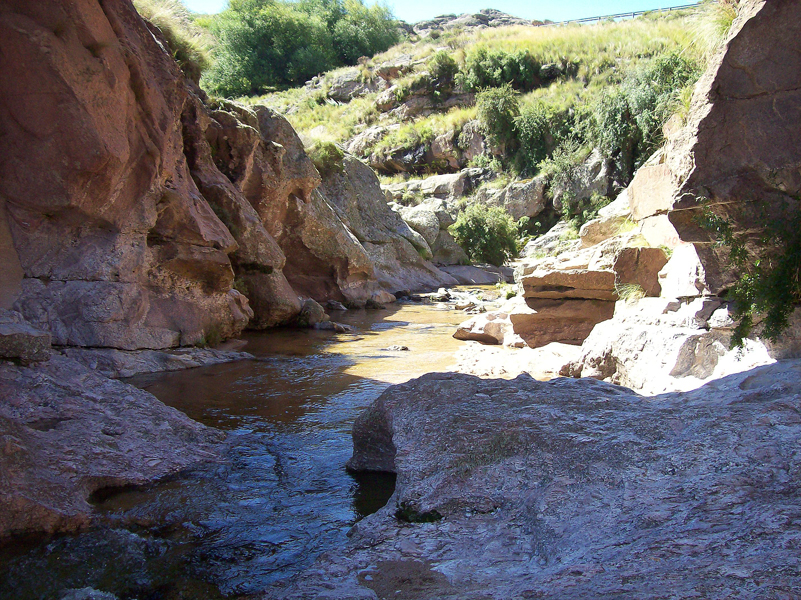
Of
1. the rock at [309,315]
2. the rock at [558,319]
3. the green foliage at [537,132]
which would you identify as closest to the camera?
the rock at [558,319]

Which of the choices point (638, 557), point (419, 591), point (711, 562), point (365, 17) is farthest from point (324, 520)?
point (365, 17)

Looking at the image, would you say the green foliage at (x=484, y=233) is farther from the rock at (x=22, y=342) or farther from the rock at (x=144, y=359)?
the rock at (x=22, y=342)

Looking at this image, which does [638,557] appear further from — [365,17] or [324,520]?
[365,17]

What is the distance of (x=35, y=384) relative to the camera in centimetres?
414

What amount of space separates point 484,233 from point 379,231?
21.9ft

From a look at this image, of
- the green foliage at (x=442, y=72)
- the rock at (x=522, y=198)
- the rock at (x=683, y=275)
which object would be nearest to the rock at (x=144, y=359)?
the rock at (x=683, y=275)

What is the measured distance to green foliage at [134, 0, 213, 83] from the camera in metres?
11.5

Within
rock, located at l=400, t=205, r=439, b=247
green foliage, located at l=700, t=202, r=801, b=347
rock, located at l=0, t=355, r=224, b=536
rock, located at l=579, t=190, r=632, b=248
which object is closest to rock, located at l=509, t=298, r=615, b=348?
rock, located at l=579, t=190, r=632, b=248

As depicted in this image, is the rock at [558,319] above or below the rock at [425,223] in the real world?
below

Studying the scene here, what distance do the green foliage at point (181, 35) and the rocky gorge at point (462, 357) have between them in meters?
1.45

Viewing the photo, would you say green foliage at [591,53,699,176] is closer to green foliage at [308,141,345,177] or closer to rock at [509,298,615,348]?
green foliage at [308,141,345,177]

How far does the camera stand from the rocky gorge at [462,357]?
8.14 ft

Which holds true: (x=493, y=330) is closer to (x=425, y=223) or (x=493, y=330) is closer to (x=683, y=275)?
(x=683, y=275)

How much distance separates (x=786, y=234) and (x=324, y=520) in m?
4.21
